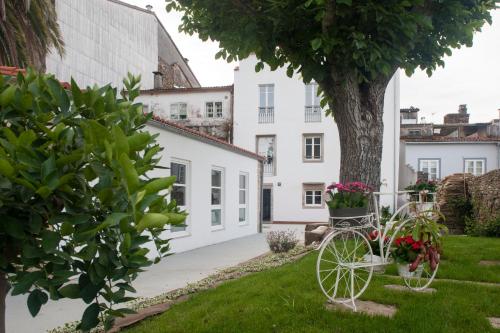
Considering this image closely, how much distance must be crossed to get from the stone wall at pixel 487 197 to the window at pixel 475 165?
18.1 meters

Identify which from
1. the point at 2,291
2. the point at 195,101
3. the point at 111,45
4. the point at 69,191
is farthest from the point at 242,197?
the point at 69,191

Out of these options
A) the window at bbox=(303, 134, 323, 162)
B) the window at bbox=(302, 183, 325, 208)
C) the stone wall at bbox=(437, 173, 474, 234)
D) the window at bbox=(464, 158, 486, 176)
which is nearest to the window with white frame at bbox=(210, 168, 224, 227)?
the stone wall at bbox=(437, 173, 474, 234)

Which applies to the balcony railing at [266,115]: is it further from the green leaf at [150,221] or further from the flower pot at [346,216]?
the green leaf at [150,221]

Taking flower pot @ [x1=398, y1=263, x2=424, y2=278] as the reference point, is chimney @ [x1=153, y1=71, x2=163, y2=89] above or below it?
above

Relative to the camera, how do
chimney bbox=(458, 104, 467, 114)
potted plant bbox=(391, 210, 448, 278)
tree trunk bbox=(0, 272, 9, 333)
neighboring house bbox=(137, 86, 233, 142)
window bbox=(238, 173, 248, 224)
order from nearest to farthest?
1. tree trunk bbox=(0, 272, 9, 333)
2. potted plant bbox=(391, 210, 448, 278)
3. window bbox=(238, 173, 248, 224)
4. neighboring house bbox=(137, 86, 233, 142)
5. chimney bbox=(458, 104, 467, 114)

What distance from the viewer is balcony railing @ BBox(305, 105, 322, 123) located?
1084 inches

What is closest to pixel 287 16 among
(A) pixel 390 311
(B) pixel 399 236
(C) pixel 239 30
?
(C) pixel 239 30

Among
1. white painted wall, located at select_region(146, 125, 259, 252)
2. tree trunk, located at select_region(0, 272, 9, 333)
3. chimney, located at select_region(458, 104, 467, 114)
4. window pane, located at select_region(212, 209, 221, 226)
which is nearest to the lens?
tree trunk, located at select_region(0, 272, 9, 333)

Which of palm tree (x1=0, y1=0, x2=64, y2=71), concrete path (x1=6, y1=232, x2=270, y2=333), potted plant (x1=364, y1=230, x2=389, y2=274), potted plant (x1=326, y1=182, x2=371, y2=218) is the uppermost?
palm tree (x1=0, y1=0, x2=64, y2=71)

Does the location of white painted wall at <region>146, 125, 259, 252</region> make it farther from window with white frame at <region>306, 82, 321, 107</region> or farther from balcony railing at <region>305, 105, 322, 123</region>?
window with white frame at <region>306, 82, 321, 107</region>

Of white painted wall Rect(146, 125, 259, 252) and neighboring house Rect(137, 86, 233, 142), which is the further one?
neighboring house Rect(137, 86, 233, 142)

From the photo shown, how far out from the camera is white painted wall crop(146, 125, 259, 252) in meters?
11.8

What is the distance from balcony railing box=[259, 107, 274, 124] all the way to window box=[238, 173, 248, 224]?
1061cm

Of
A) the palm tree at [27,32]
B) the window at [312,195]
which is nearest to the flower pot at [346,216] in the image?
the palm tree at [27,32]
